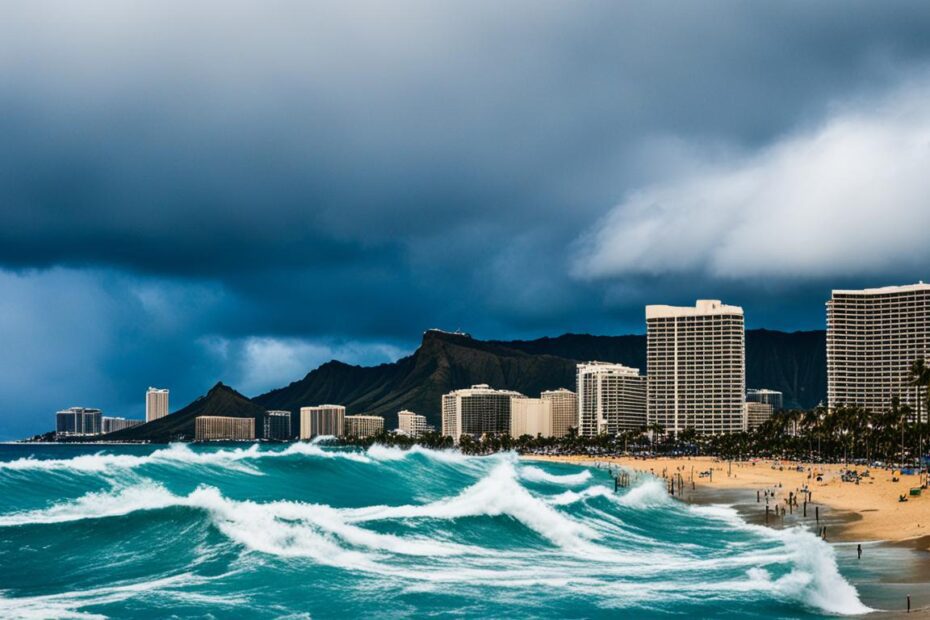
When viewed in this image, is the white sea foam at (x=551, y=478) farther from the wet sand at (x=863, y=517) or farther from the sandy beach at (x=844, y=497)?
the sandy beach at (x=844, y=497)

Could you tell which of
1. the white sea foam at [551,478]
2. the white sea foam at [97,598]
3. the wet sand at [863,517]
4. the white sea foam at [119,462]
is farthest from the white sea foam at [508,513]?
the white sea foam at [551,478]

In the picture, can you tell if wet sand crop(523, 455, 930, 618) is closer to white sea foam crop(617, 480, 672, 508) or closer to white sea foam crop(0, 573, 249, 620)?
white sea foam crop(617, 480, 672, 508)

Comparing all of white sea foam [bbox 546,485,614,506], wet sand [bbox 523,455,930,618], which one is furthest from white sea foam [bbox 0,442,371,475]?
wet sand [bbox 523,455,930,618]

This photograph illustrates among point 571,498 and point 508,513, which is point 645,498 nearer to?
point 571,498

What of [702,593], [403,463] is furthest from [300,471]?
[702,593]

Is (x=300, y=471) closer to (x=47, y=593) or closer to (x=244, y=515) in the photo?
(x=244, y=515)
